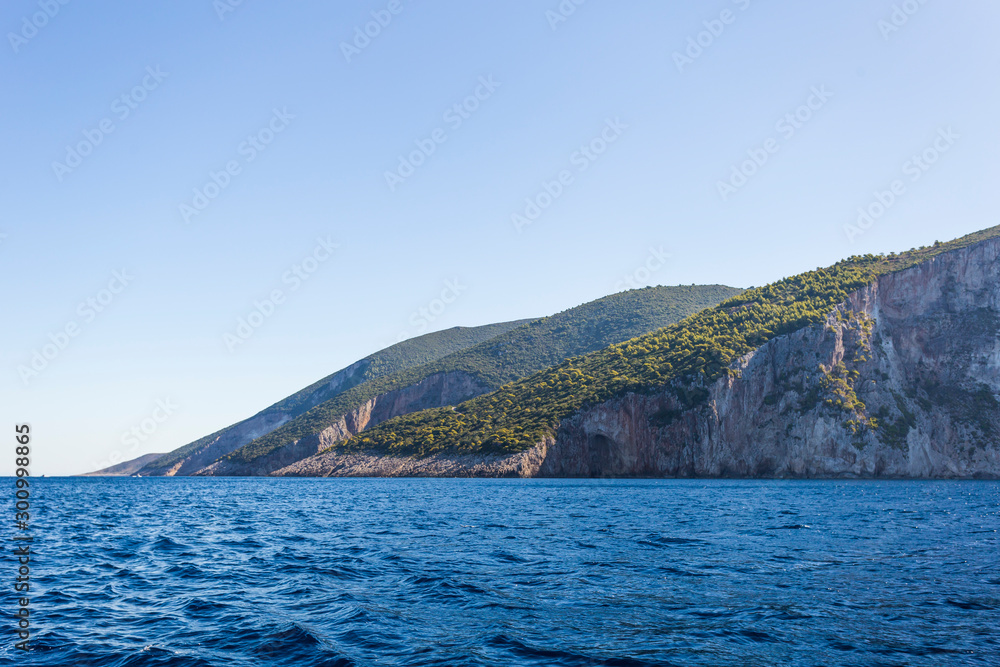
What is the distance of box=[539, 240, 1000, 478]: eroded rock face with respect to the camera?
3979 inches

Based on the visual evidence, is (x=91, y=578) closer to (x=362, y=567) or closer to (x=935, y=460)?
(x=362, y=567)

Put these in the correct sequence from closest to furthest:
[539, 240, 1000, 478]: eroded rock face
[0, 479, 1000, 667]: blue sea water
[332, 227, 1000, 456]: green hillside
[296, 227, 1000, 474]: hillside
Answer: [0, 479, 1000, 667]: blue sea water, [539, 240, 1000, 478]: eroded rock face, [296, 227, 1000, 474]: hillside, [332, 227, 1000, 456]: green hillside

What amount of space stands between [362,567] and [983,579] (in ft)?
68.6

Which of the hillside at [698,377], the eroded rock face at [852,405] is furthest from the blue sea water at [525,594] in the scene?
the hillside at [698,377]

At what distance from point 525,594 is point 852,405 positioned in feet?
338

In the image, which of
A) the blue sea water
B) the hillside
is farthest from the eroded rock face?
the blue sea water

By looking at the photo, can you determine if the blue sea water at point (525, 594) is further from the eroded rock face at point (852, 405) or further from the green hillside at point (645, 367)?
the green hillside at point (645, 367)

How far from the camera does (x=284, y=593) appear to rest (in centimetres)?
1944

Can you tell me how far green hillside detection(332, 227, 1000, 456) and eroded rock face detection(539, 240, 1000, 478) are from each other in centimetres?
309

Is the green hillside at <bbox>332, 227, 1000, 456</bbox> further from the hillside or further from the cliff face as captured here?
the cliff face

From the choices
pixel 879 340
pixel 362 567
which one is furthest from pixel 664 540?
pixel 879 340

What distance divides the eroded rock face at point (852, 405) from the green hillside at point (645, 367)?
3094mm

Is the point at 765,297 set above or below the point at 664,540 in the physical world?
above

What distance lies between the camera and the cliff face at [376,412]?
186 meters
